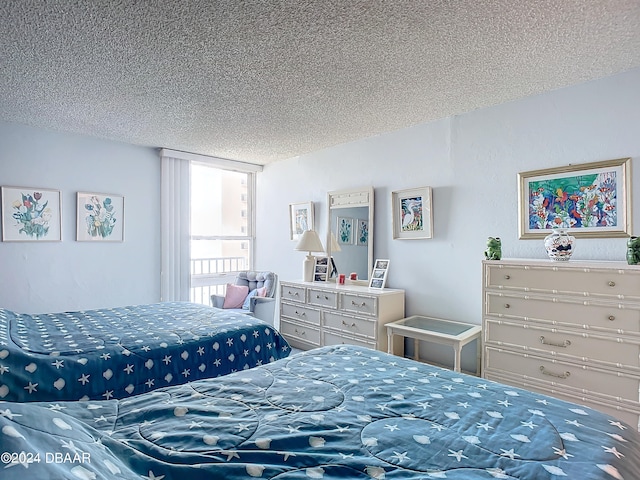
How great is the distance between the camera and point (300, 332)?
402cm

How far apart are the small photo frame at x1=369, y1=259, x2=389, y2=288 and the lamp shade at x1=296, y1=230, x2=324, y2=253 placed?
70 centimetres

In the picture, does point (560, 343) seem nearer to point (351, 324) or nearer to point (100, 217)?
point (351, 324)

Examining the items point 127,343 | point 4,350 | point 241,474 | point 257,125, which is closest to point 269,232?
point 257,125

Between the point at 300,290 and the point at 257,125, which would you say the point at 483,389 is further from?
the point at 257,125

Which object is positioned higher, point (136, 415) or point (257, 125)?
point (257, 125)

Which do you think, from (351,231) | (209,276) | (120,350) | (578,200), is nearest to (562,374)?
(578,200)

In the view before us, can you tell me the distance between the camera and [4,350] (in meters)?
1.87

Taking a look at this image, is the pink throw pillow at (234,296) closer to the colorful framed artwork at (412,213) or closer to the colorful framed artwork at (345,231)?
the colorful framed artwork at (345,231)

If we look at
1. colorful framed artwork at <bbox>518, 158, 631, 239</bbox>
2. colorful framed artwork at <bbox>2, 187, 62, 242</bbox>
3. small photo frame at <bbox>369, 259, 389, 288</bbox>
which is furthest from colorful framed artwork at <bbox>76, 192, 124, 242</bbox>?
colorful framed artwork at <bbox>518, 158, 631, 239</bbox>

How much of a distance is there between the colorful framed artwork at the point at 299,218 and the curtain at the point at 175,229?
1367 millimetres

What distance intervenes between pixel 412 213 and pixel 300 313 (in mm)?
1657

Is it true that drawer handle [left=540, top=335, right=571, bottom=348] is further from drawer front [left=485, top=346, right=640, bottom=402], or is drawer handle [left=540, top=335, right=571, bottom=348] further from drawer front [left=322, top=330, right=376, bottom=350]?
drawer front [left=322, top=330, right=376, bottom=350]

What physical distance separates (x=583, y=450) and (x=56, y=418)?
4.54 feet

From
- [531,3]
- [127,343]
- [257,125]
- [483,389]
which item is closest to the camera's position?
[483,389]
